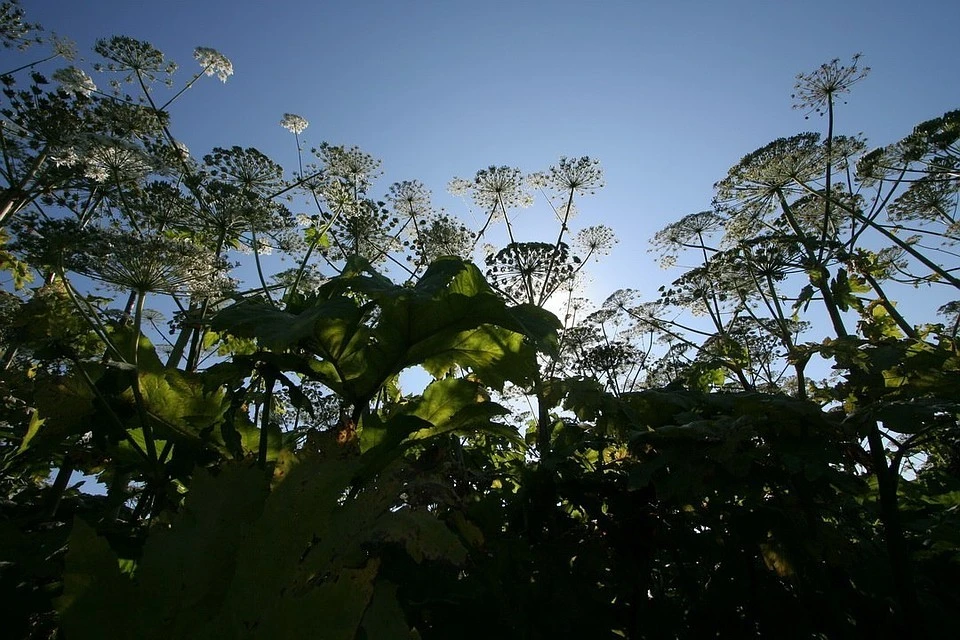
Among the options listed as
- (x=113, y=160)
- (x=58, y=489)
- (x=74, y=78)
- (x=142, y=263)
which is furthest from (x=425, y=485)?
(x=74, y=78)

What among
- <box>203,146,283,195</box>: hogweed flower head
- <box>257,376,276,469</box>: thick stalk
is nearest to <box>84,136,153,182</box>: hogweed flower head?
<box>203,146,283,195</box>: hogweed flower head

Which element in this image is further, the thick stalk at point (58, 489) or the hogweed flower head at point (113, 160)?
the hogweed flower head at point (113, 160)

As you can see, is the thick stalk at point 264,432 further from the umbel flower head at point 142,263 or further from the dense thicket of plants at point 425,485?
the umbel flower head at point 142,263

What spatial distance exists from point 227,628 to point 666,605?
9.11 ft

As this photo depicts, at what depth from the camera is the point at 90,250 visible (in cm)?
389

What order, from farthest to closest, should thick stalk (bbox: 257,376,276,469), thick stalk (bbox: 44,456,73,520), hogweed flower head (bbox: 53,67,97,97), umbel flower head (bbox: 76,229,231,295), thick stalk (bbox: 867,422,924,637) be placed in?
1. hogweed flower head (bbox: 53,67,97,97)
2. umbel flower head (bbox: 76,229,231,295)
3. thick stalk (bbox: 44,456,73,520)
4. thick stalk (bbox: 867,422,924,637)
5. thick stalk (bbox: 257,376,276,469)

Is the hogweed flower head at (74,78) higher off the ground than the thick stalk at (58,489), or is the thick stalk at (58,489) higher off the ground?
the hogweed flower head at (74,78)

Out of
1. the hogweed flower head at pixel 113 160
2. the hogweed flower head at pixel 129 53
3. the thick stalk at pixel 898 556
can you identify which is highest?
the hogweed flower head at pixel 129 53

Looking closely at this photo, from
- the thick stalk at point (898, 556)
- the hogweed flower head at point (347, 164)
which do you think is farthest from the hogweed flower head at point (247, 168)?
the thick stalk at point (898, 556)

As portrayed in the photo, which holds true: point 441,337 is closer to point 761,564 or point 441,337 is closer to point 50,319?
point 761,564

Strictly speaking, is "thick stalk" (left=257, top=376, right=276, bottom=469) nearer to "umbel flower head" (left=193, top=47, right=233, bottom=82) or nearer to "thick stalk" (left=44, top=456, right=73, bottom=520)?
"thick stalk" (left=44, top=456, right=73, bottom=520)

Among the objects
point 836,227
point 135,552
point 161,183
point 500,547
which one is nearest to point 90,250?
point 161,183

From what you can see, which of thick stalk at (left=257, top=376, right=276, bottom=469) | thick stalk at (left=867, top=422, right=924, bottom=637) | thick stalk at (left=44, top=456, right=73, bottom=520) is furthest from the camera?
thick stalk at (left=44, top=456, right=73, bottom=520)

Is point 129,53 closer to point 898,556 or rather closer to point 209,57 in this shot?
point 209,57
